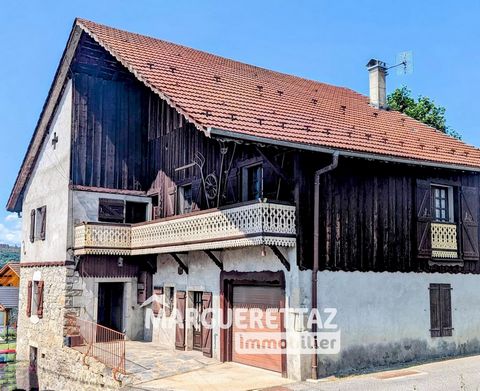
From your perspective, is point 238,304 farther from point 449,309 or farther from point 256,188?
point 449,309

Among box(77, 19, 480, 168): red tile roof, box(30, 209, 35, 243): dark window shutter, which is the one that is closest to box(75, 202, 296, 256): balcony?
box(77, 19, 480, 168): red tile roof

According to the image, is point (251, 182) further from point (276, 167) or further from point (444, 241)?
Result: point (444, 241)

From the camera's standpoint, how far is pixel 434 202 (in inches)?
661

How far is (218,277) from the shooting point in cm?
1616

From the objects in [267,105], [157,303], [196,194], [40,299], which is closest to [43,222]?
[40,299]

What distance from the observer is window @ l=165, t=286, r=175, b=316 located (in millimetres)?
18891

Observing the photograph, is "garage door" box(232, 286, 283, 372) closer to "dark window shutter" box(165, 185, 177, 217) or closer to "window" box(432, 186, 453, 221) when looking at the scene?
"dark window shutter" box(165, 185, 177, 217)

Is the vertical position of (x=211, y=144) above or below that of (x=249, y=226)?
above

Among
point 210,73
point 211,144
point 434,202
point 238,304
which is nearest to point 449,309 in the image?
point 434,202

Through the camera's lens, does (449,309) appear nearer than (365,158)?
No

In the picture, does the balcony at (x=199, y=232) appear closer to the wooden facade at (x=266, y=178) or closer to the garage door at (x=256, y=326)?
the wooden facade at (x=266, y=178)

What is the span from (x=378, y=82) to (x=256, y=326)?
12.3 metres

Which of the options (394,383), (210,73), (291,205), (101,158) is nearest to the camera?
(394,383)

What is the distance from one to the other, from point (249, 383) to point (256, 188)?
4.87 metres
